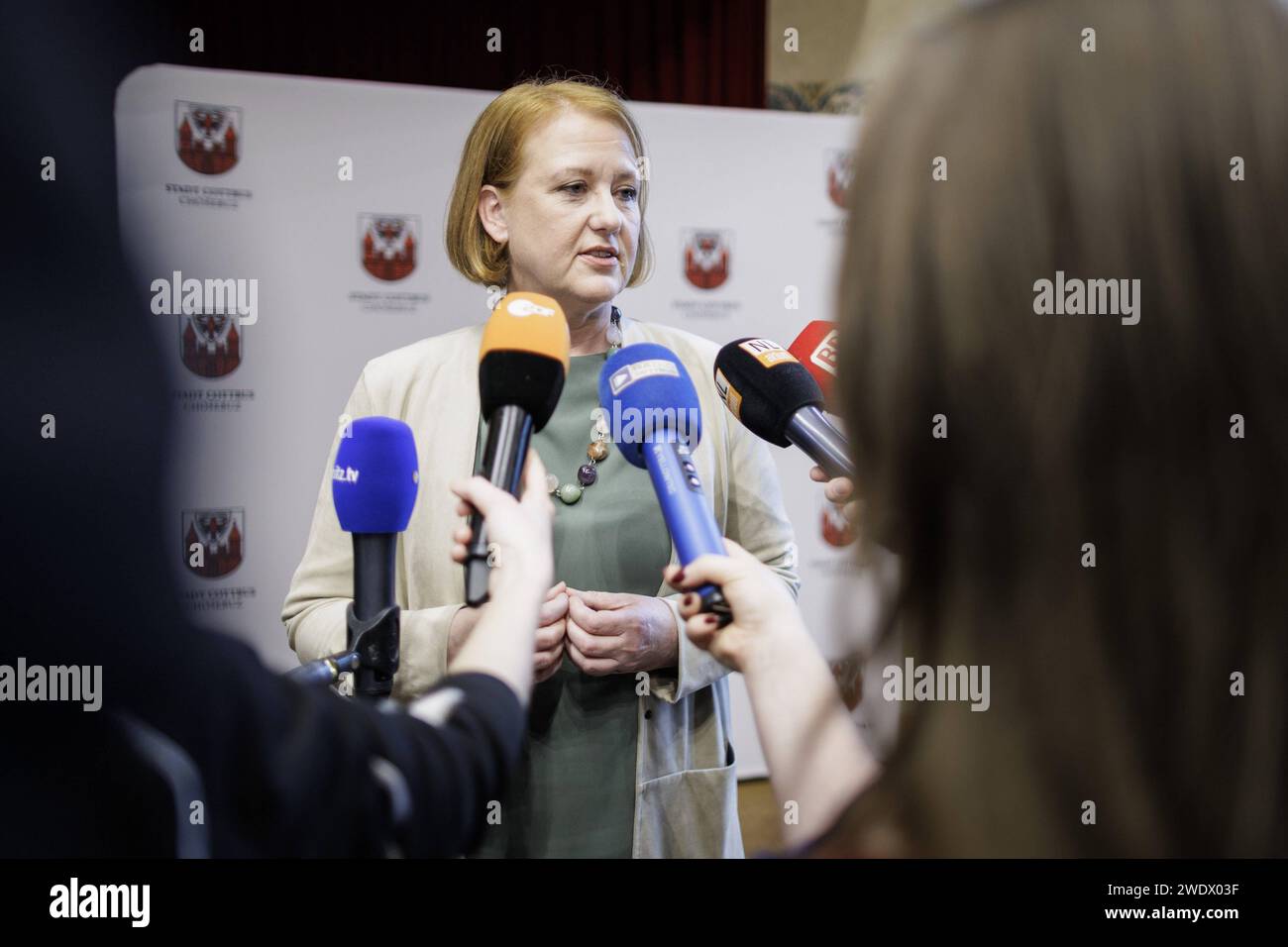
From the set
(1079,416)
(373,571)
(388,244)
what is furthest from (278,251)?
(1079,416)

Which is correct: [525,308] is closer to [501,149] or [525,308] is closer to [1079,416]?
[501,149]

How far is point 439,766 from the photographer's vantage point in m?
0.67

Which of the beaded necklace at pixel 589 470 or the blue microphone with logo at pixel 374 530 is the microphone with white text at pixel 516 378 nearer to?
the blue microphone with logo at pixel 374 530

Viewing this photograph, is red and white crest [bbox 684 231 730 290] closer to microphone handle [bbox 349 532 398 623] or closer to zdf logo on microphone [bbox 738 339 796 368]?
zdf logo on microphone [bbox 738 339 796 368]

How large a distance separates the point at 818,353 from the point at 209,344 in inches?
42.1

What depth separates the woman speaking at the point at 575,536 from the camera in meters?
1.24

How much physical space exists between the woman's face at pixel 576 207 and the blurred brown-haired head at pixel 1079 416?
721mm

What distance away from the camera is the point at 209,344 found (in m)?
1.65
